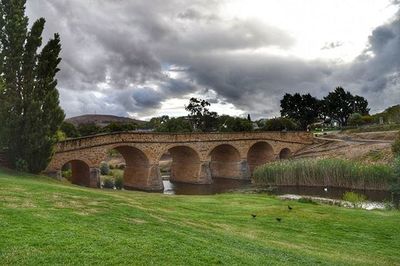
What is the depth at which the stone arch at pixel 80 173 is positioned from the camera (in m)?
43.3

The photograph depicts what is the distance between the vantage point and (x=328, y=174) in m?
44.2

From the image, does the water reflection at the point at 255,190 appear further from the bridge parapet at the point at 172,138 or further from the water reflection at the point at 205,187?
the bridge parapet at the point at 172,138

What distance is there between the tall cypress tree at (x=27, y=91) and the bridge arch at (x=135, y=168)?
16015 millimetres

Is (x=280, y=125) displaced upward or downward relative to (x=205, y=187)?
upward

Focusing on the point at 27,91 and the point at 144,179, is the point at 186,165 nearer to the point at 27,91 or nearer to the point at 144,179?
the point at 144,179

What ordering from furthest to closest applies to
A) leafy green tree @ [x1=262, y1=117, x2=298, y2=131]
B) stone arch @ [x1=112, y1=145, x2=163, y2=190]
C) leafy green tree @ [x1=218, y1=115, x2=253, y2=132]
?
leafy green tree @ [x1=262, y1=117, x2=298, y2=131]
leafy green tree @ [x1=218, y1=115, x2=253, y2=132]
stone arch @ [x1=112, y1=145, x2=163, y2=190]

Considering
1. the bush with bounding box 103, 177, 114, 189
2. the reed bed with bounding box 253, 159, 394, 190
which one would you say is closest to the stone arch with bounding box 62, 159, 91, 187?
the bush with bounding box 103, 177, 114, 189

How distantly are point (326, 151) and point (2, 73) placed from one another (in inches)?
1842

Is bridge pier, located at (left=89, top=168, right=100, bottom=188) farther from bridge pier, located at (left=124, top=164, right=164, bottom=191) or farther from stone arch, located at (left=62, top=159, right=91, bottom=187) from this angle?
bridge pier, located at (left=124, top=164, right=164, bottom=191)

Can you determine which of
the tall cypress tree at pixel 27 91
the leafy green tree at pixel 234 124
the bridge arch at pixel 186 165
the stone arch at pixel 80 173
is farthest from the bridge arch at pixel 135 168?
the leafy green tree at pixel 234 124

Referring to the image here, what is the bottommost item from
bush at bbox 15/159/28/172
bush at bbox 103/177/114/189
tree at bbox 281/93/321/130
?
bush at bbox 103/177/114/189

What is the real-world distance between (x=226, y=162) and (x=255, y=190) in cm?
2087

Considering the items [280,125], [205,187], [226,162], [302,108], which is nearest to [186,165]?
[205,187]

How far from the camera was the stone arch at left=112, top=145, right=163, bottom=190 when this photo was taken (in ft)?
155
